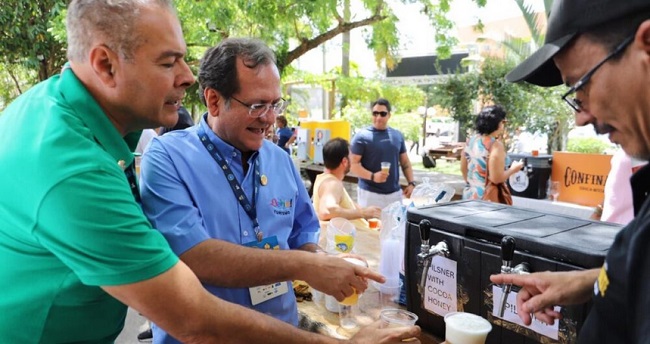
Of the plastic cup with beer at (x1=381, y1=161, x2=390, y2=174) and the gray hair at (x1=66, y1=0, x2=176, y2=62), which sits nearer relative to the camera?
the gray hair at (x1=66, y1=0, x2=176, y2=62)

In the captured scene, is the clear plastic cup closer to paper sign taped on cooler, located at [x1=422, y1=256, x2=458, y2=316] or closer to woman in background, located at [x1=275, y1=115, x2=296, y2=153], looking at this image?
paper sign taped on cooler, located at [x1=422, y1=256, x2=458, y2=316]

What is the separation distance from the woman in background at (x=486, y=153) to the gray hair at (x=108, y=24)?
4.15 meters

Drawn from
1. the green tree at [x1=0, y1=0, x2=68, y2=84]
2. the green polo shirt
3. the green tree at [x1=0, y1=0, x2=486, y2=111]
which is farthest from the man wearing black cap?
the green tree at [x1=0, y1=0, x2=68, y2=84]

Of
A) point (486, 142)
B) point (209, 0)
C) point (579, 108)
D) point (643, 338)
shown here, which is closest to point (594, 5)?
point (579, 108)

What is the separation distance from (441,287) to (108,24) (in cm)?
138

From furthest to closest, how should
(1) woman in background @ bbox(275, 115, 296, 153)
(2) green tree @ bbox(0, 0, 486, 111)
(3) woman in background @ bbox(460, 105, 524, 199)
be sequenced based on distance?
(1) woman in background @ bbox(275, 115, 296, 153) → (2) green tree @ bbox(0, 0, 486, 111) → (3) woman in background @ bbox(460, 105, 524, 199)

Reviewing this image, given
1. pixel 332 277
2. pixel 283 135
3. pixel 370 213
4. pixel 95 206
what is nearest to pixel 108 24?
pixel 95 206

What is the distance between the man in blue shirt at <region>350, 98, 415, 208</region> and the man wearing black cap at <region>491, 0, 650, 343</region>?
4273 mm

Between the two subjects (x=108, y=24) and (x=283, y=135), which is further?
(x=283, y=135)

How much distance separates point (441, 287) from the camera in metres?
1.65

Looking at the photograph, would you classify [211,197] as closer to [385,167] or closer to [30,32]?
[385,167]

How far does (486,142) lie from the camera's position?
4758 mm

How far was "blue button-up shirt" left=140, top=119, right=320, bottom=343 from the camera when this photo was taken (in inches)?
58.2

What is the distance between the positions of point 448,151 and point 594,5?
604 inches
